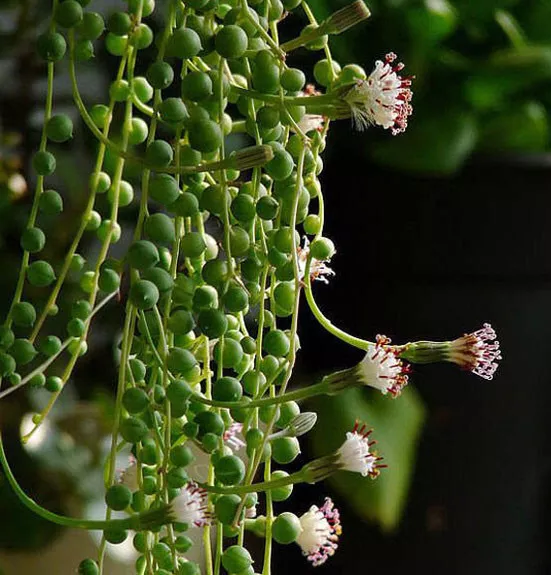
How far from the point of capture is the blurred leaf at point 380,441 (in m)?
0.98

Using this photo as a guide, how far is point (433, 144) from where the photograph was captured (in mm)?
949

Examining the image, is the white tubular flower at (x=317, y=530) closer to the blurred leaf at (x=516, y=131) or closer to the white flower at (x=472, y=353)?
the white flower at (x=472, y=353)

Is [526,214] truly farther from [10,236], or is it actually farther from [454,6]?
[10,236]

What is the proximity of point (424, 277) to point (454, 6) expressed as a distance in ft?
0.90

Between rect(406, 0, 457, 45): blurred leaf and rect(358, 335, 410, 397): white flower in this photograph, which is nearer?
rect(358, 335, 410, 397): white flower

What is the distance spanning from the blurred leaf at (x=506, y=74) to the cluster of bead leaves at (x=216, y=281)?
62 centimetres

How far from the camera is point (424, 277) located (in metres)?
1.02

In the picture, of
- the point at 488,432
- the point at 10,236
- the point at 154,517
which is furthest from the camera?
the point at 488,432

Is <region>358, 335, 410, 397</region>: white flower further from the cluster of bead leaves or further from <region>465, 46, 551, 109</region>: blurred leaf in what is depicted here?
<region>465, 46, 551, 109</region>: blurred leaf

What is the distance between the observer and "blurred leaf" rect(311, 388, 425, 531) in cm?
98

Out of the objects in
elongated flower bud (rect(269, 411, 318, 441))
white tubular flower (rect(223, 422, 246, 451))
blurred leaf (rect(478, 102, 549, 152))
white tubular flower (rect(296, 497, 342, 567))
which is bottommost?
blurred leaf (rect(478, 102, 549, 152))

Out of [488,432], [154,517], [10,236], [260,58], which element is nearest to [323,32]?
[260,58]

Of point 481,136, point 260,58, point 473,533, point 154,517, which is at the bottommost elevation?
point 473,533

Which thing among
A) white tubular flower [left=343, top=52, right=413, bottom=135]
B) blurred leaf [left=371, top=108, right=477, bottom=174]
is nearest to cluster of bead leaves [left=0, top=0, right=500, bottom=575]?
white tubular flower [left=343, top=52, right=413, bottom=135]
